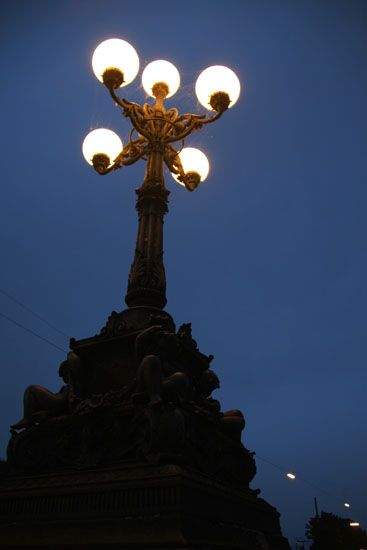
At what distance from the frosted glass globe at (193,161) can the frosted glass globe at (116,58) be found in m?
1.68

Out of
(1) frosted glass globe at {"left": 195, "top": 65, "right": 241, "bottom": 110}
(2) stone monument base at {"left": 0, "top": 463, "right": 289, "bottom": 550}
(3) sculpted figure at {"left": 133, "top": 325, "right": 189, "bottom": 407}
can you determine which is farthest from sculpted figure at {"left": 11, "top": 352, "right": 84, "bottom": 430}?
(1) frosted glass globe at {"left": 195, "top": 65, "right": 241, "bottom": 110}

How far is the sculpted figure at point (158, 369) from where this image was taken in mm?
5344

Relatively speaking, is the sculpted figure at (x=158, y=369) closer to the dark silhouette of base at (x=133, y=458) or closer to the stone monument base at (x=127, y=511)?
the dark silhouette of base at (x=133, y=458)

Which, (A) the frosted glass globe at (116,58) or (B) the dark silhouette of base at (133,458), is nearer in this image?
(B) the dark silhouette of base at (133,458)

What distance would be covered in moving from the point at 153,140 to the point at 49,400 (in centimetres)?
450

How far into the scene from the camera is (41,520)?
5.14 m

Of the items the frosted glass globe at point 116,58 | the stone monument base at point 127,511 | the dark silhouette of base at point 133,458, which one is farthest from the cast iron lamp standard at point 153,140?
the stone monument base at point 127,511

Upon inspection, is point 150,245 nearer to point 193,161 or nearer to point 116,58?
point 193,161

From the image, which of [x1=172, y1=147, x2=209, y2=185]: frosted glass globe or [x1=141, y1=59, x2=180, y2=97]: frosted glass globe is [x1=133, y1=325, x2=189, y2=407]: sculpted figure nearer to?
[x1=172, y1=147, x2=209, y2=185]: frosted glass globe

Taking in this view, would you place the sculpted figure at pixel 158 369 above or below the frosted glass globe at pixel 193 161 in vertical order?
below

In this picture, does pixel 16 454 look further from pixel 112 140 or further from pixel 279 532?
pixel 112 140

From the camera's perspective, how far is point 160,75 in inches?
349

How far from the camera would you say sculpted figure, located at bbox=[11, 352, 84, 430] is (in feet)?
20.1

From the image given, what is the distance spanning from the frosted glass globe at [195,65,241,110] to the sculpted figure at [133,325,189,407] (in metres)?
4.68
